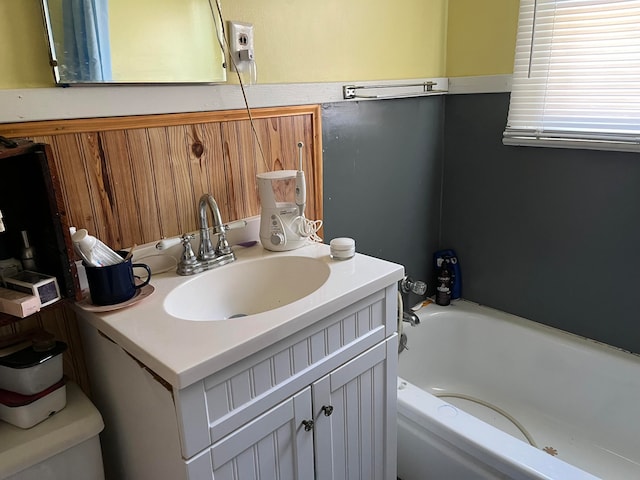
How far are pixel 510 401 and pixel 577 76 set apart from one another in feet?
4.17

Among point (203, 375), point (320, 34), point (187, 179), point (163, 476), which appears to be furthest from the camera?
point (320, 34)

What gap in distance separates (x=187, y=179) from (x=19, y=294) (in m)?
0.50

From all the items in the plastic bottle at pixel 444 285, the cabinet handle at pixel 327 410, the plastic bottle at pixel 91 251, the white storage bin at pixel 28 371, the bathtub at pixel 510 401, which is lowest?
the bathtub at pixel 510 401

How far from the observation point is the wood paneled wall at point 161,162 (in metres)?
1.08

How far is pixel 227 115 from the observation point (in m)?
→ 1.32

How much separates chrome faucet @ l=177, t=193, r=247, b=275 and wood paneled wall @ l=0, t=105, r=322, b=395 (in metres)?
0.06

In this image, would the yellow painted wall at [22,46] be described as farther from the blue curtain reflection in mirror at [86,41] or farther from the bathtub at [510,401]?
the bathtub at [510,401]

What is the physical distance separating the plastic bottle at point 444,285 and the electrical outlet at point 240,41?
1.30 meters

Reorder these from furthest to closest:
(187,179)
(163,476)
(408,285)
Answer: (408,285), (187,179), (163,476)

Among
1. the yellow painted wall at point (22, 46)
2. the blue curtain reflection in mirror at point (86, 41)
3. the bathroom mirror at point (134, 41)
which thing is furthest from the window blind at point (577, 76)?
the yellow painted wall at point (22, 46)

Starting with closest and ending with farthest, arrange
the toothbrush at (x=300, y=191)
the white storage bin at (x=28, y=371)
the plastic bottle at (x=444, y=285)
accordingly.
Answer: the white storage bin at (x=28, y=371), the toothbrush at (x=300, y=191), the plastic bottle at (x=444, y=285)

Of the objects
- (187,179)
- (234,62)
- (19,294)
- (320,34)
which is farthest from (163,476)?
(320,34)

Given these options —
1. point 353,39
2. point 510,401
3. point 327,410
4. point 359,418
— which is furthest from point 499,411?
point 353,39

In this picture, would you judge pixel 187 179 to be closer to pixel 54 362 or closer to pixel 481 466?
pixel 54 362
